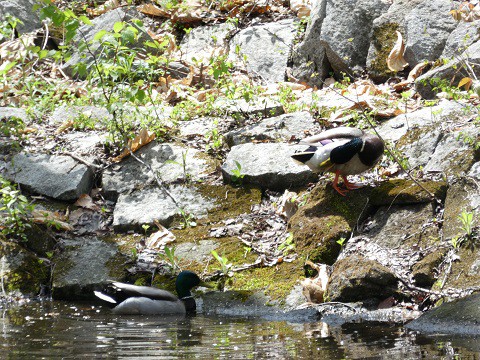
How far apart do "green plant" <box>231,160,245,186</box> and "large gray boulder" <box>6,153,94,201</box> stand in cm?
180

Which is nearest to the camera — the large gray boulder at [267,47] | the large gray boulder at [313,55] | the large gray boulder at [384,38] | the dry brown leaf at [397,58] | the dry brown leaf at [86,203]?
the dry brown leaf at [86,203]

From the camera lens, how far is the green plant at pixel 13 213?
7.45 metres

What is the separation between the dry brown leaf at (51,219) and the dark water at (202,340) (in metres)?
1.49

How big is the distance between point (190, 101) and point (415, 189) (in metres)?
4.09

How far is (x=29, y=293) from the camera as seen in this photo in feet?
23.7

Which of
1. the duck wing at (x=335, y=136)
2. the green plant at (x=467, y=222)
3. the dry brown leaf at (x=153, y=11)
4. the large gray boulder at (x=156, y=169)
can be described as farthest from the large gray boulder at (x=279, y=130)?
the dry brown leaf at (x=153, y=11)

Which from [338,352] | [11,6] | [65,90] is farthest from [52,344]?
[11,6]

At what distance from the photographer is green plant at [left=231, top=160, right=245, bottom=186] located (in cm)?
775

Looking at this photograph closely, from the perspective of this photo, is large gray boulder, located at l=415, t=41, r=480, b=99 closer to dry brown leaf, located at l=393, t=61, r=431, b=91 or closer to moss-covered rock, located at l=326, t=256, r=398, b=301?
dry brown leaf, located at l=393, t=61, r=431, b=91

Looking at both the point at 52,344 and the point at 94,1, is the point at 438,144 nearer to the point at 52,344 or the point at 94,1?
the point at 52,344

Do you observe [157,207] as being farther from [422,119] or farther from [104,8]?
[104,8]

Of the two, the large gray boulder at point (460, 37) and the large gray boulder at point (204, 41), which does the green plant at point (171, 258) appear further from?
the large gray boulder at point (204, 41)

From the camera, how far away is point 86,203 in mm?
8203

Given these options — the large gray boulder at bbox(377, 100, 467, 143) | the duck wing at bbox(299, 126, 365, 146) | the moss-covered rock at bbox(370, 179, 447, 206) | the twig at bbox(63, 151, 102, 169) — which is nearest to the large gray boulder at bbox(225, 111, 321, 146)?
the large gray boulder at bbox(377, 100, 467, 143)
